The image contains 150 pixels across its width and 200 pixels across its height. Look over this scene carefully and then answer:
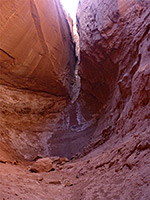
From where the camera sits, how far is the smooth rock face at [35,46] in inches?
315

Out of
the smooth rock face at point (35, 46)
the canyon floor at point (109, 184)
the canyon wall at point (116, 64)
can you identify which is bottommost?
the canyon floor at point (109, 184)

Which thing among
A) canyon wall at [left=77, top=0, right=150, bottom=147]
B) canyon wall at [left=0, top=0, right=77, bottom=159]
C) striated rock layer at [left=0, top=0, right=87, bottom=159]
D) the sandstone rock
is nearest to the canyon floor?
canyon wall at [left=77, top=0, right=150, bottom=147]

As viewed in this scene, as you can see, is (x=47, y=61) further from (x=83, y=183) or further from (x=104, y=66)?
(x=83, y=183)

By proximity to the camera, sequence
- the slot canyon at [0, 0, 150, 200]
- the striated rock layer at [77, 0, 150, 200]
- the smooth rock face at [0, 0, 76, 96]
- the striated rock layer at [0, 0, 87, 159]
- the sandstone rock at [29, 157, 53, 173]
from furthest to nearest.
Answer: the smooth rock face at [0, 0, 76, 96] < the striated rock layer at [0, 0, 87, 159] < the sandstone rock at [29, 157, 53, 173] < the slot canyon at [0, 0, 150, 200] < the striated rock layer at [77, 0, 150, 200]

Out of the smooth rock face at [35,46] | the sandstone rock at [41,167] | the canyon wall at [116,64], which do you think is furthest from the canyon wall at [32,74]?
the sandstone rock at [41,167]

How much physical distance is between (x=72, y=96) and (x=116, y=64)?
14.1 ft

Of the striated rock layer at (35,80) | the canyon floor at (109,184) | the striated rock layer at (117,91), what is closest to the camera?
the canyon floor at (109,184)

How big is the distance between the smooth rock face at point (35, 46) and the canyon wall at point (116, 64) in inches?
50.2

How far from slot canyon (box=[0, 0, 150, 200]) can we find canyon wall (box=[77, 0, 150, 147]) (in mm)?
32

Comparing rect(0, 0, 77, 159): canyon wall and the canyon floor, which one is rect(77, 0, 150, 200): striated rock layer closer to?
the canyon floor

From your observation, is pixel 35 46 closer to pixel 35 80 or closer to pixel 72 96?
pixel 35 80

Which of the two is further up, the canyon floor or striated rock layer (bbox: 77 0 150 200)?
striated rock layer (bbox: 77 0 150 200)

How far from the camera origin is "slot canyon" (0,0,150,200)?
Answer: 11.4 feet

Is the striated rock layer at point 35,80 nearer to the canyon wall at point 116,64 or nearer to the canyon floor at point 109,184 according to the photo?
the canyon wall at point 116,64
